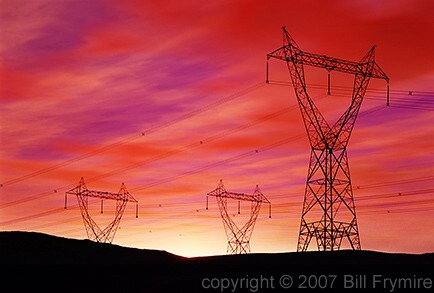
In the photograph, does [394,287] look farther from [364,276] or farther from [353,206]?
[353,206]

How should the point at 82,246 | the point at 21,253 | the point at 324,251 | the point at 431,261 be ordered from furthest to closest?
the point at 82,246
the point at 21,253
the point at 324,251
the point at 431,261

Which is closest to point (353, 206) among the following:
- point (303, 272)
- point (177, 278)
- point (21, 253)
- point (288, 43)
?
point (288, 43)

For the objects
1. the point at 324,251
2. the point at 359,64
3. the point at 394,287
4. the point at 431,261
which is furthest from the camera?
the point at 359,64

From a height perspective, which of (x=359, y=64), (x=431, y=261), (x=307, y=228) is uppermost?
(x=359, y=64)

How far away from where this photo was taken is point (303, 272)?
40.8 meters

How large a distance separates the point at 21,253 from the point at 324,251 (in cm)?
3851

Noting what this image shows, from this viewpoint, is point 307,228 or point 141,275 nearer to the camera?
point 141,275

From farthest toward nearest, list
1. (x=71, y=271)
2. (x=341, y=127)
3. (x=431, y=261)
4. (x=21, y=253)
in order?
(x=21, y=253) → (x=341, y=127) → (x=431, y=261) → (x=71, y=271)

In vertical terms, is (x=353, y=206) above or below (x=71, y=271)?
above

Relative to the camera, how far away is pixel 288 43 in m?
65.3

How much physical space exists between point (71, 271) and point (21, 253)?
39881 millimetres

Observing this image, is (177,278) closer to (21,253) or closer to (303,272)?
(303,272)

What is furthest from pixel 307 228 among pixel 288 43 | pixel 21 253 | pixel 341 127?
pixel 21 253

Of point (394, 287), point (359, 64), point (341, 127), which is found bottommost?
point (394, 287)
